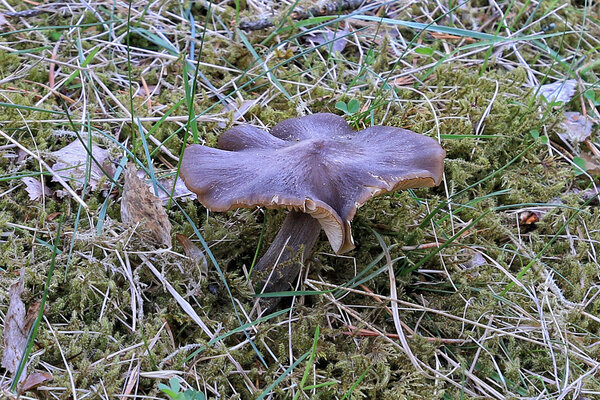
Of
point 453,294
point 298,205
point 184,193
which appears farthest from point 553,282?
point 184,193

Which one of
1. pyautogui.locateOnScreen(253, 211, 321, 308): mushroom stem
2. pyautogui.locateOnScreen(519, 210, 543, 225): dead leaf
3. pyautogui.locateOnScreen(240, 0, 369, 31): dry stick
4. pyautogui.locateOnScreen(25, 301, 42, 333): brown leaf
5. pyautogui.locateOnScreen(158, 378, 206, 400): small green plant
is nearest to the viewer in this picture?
pyautogui.locateOnScreen(158, 378, 206, 400): small green plant

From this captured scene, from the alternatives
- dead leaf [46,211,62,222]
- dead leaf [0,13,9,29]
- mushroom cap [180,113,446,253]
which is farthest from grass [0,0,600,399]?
mushroom cap [180,113,446,253]

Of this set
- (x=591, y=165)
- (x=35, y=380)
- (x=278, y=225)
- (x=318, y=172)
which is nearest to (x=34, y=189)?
(x=35, y=380)

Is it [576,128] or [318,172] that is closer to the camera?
[318,172]

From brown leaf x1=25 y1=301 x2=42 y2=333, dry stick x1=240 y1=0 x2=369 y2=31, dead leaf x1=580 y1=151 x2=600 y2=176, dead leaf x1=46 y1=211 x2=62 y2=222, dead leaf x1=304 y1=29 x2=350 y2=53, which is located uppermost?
dry stick x1=240 y1=0 x2=369 y2=31

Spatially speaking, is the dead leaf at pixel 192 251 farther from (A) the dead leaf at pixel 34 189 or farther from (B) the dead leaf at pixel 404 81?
(B) the dead leaf at pixel 404 81

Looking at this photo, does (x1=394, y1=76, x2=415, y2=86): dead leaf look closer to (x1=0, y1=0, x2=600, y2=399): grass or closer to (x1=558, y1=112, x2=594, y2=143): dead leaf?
(x1=0, y1=0, x2=600, y2=399): grass

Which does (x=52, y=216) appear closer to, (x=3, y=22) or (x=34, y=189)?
(x=34, y=189)
